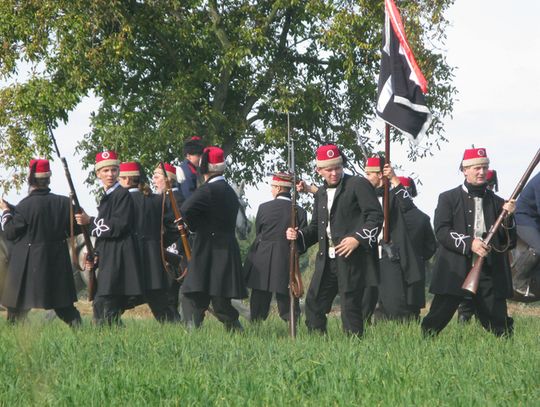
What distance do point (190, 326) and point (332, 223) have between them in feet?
5.71

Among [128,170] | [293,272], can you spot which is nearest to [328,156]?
[293,272]

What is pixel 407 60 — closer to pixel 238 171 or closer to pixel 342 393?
pixel 342 393

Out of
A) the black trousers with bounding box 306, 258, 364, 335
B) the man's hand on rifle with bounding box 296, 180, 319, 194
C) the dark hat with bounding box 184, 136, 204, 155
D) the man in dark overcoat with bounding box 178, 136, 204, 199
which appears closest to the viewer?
the black trousers with bounding box 306, 258, 364, 335

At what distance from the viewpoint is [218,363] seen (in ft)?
22.9

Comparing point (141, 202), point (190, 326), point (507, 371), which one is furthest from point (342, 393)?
point (141, 202)

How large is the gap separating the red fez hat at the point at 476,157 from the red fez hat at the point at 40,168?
4076 mm

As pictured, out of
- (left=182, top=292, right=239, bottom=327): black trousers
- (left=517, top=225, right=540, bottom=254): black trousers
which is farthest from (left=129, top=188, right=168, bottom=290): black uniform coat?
(left=517, top=225, right=540, bottom=254): black trousers

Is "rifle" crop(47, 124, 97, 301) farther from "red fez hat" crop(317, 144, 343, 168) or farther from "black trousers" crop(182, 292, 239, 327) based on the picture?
"red fez hat" crop(317, 144, 343, 168)

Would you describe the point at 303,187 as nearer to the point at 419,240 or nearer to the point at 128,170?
the point at 128,170

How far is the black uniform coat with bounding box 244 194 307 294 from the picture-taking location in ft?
41.4

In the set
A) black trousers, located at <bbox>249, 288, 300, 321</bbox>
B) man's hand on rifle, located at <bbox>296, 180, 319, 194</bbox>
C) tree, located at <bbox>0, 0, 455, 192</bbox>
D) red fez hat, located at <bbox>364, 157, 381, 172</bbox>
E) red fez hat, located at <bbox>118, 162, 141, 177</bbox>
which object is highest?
tree, located at <bbox>0, 0, 455, 192</bbox>

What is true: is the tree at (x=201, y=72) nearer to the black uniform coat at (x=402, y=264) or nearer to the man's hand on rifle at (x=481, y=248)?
the black uniform coat at (x=402, y=264)

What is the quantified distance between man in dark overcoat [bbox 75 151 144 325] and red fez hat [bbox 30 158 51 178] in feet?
1.55

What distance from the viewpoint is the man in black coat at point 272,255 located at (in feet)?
41.5
